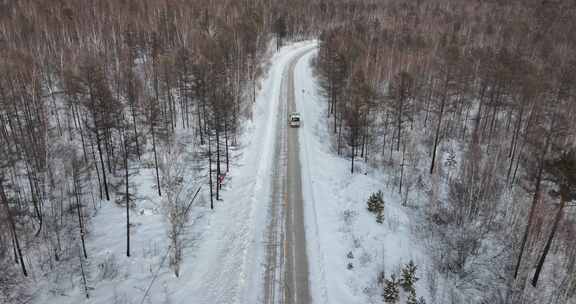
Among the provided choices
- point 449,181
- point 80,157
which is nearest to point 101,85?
point 80,157

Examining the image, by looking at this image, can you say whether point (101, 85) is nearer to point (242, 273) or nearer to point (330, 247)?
point (242, 273)

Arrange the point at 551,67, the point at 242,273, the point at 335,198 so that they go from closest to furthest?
the point at 242,273 < the point at 335,198 < the point at 551,67

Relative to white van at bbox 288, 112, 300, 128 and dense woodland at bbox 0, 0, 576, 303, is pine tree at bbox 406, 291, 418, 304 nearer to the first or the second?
dense woodland at bbox 0, 0, 576, 303

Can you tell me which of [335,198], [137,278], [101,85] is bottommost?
[137,278]

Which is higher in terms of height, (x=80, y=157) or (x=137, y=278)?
(x=80, y=157)

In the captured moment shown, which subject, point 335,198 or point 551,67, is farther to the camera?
point 551,67

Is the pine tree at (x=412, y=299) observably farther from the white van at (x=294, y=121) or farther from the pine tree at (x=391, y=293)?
the white van at (x=294, y=121)

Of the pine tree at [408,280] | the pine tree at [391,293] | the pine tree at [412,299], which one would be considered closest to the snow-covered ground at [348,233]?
the pine tree at [391,293]
